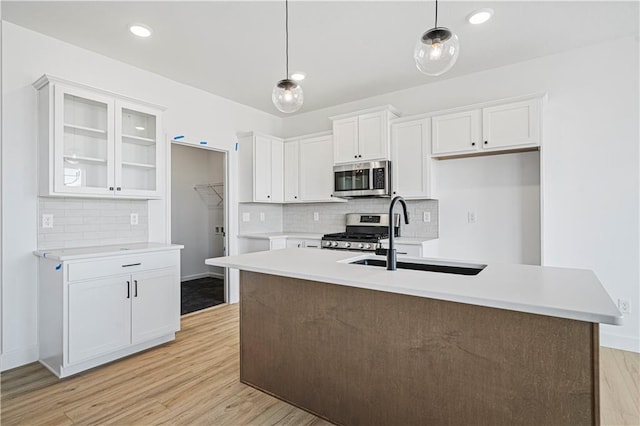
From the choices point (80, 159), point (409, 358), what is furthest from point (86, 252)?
point (409, 358)

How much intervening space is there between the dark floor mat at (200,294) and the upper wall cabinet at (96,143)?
5.56 ft

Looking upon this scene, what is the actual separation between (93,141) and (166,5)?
1.35 m

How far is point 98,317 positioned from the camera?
262 centimetres

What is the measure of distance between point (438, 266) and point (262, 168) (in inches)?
121

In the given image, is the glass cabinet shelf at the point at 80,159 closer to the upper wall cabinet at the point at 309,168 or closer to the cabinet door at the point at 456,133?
the upper wall cabinet at the point at 309,168

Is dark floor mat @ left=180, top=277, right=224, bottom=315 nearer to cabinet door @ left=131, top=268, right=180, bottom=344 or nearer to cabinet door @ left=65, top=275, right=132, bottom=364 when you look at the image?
cabinet door @ left=131, top=268, right=180, bottom=344

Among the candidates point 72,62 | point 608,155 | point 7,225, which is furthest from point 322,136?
point 7,225

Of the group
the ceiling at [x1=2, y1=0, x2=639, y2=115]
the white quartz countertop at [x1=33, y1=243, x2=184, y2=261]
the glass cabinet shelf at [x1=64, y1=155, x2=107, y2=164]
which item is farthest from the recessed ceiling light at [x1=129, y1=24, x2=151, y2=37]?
the white quartz countertop at [x1=33, y1=243, x2=184, y2=261]

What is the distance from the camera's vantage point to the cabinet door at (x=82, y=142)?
8.80ft

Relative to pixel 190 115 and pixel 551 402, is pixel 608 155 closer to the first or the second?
pixel 551 402

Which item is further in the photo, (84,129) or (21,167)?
(84,129)

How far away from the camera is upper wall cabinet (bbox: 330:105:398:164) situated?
392cm

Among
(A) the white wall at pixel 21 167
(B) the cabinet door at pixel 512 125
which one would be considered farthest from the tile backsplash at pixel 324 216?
(A) the white wall at pixel 21 167

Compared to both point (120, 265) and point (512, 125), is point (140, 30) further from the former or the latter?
point (512, 125)
